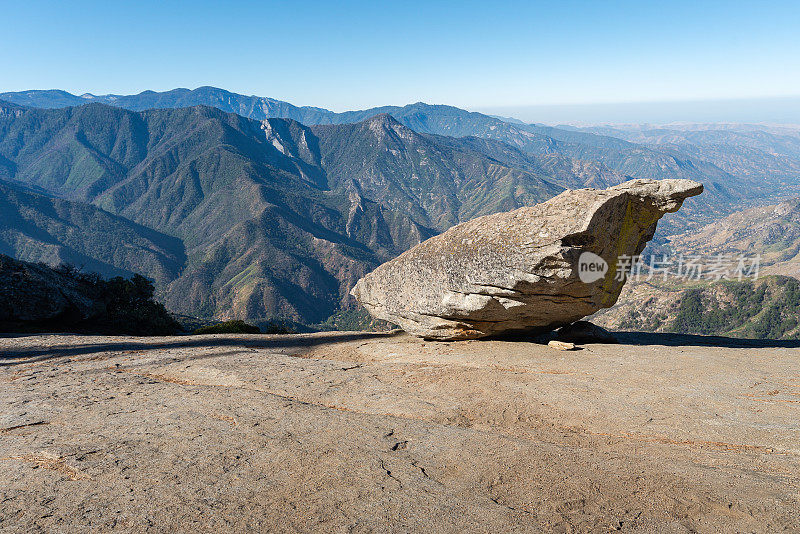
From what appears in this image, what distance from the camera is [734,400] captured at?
523 inches

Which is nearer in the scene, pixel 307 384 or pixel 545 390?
pixel 545 390

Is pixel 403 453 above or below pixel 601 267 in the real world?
below

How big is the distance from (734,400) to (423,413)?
10315 mm

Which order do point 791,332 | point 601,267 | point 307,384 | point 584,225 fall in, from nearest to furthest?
point 307,384 → point 584,225 → point 601,267 → point 791,332

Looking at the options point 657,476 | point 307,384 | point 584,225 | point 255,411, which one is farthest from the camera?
point 584,225

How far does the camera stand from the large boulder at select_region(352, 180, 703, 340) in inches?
771

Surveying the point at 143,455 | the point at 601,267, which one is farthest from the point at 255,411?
the point at 601,267

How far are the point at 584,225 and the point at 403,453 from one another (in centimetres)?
1407

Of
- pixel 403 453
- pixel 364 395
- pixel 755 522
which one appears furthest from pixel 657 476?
pixel 364 395

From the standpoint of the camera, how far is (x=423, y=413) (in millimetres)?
12648

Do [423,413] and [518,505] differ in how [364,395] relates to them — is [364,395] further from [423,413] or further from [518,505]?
[518,505]

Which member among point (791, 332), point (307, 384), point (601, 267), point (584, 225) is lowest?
point (791, 332)

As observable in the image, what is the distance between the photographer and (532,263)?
19.7 meters

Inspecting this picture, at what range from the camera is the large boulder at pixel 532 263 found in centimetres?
1958
